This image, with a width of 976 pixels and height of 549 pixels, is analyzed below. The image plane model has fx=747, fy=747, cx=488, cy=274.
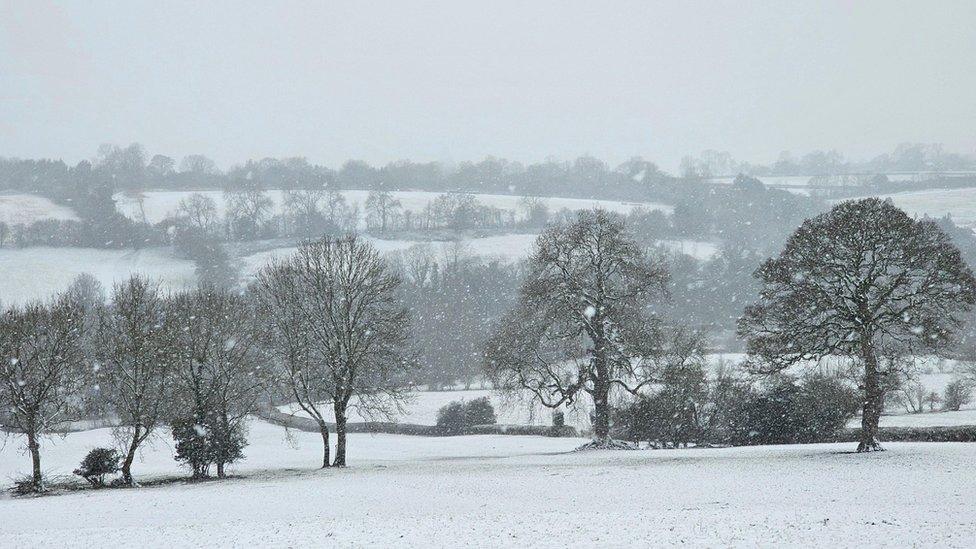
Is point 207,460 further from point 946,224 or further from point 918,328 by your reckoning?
point 946,224

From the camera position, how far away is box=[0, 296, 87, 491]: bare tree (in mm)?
34031

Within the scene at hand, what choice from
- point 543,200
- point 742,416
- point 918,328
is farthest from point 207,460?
point 543,200

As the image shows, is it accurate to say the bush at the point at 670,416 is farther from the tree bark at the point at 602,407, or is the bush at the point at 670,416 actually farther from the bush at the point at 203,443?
the bush at the point at 203,443

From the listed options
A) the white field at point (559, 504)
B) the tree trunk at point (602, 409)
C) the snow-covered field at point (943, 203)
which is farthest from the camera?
the snow-covered field at point (943, 203)

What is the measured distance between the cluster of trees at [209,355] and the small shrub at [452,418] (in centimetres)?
2021

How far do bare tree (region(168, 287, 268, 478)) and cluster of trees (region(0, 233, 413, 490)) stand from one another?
0.06m

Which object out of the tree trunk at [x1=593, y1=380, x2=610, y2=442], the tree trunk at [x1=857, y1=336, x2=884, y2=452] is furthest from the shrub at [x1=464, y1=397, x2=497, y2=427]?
the tree trunk at [x1=857, y1=336, x2=884, y2=452]

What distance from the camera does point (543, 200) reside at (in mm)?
186250

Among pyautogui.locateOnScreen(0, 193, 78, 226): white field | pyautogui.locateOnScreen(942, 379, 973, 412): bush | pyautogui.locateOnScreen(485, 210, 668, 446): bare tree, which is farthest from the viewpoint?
pyautogui.locateOnScreen(0, 193, 78, 226): white field

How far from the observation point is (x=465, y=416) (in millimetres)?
59250

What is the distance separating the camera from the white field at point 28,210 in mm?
138500

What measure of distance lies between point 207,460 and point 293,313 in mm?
7981

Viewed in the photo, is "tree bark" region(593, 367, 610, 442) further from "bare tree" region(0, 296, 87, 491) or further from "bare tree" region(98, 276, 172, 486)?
"bare tree" region(0, 296, 87, 491)

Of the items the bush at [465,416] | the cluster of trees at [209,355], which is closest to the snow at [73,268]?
the bush at [465,416]
